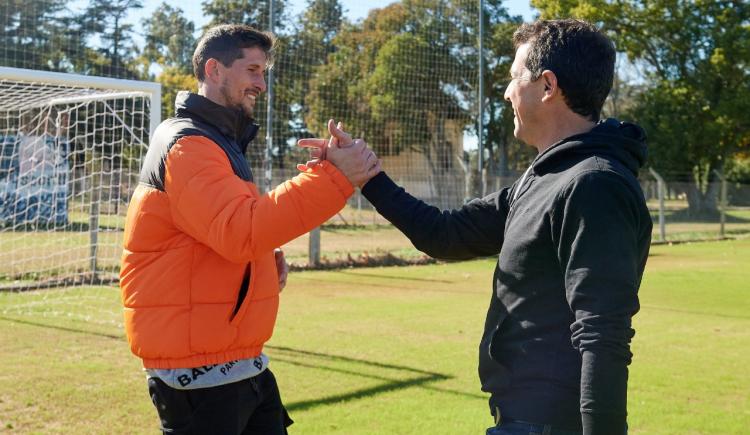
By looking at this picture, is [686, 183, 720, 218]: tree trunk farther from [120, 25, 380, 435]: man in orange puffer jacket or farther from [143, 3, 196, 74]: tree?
[120, 25, 380, 435]: man in orange puffer jacket

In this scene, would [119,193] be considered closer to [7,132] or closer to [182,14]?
[7,132]

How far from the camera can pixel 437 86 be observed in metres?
18.9

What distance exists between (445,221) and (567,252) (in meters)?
0.83

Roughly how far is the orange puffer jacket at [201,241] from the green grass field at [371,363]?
2685mm

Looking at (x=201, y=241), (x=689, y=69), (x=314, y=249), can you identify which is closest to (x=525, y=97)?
(x=201, y=241)

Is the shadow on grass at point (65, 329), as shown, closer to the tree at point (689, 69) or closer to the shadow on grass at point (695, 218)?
the shadow on grass at point (695, 218)

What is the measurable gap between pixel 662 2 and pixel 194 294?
35.5m

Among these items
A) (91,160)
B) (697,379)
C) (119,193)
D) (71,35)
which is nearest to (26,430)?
(697,379)

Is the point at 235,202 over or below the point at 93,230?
over

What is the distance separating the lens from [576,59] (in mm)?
2369

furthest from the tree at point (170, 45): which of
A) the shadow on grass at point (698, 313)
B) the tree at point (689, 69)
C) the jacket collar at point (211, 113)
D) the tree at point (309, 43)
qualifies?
the tree at point (689, 69)

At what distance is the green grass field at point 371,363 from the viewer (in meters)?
5.64

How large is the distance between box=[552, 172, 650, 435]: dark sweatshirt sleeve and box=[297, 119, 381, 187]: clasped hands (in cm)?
87

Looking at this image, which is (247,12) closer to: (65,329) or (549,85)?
(65,329)
